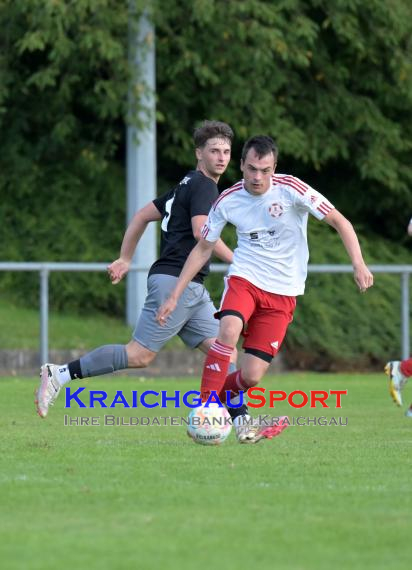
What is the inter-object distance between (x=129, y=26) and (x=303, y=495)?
13.5 meters

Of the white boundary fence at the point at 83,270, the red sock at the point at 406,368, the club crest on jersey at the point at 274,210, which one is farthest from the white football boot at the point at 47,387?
the white boundary fence at the point at 83,270

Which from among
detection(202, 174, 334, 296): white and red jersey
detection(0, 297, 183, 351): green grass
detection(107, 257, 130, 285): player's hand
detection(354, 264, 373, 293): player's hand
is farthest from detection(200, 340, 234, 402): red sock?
detection(0, 297, 183, 351): green grass

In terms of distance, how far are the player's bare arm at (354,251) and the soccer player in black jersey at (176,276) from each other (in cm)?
101

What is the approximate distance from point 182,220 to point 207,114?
37.5 ft

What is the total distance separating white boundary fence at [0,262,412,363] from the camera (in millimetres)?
17797

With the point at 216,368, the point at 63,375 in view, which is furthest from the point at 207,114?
the point at 216,368

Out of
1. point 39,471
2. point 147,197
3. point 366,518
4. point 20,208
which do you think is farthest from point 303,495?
point 20,208

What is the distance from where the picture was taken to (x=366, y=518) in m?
6.41

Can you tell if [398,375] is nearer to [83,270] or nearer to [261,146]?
[261,146]

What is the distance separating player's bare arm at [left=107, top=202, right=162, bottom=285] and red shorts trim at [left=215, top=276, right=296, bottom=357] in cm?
109

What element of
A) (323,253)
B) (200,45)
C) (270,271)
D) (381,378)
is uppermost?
(200,45)

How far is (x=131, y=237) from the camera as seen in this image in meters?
10.5

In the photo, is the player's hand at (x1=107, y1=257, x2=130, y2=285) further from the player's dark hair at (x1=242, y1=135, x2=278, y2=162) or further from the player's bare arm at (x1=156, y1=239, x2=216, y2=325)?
the player's dark hair at (x1=242, y1=135, x2=278, y2=162)

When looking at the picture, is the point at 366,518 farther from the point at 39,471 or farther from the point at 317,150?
the point at 317,150
